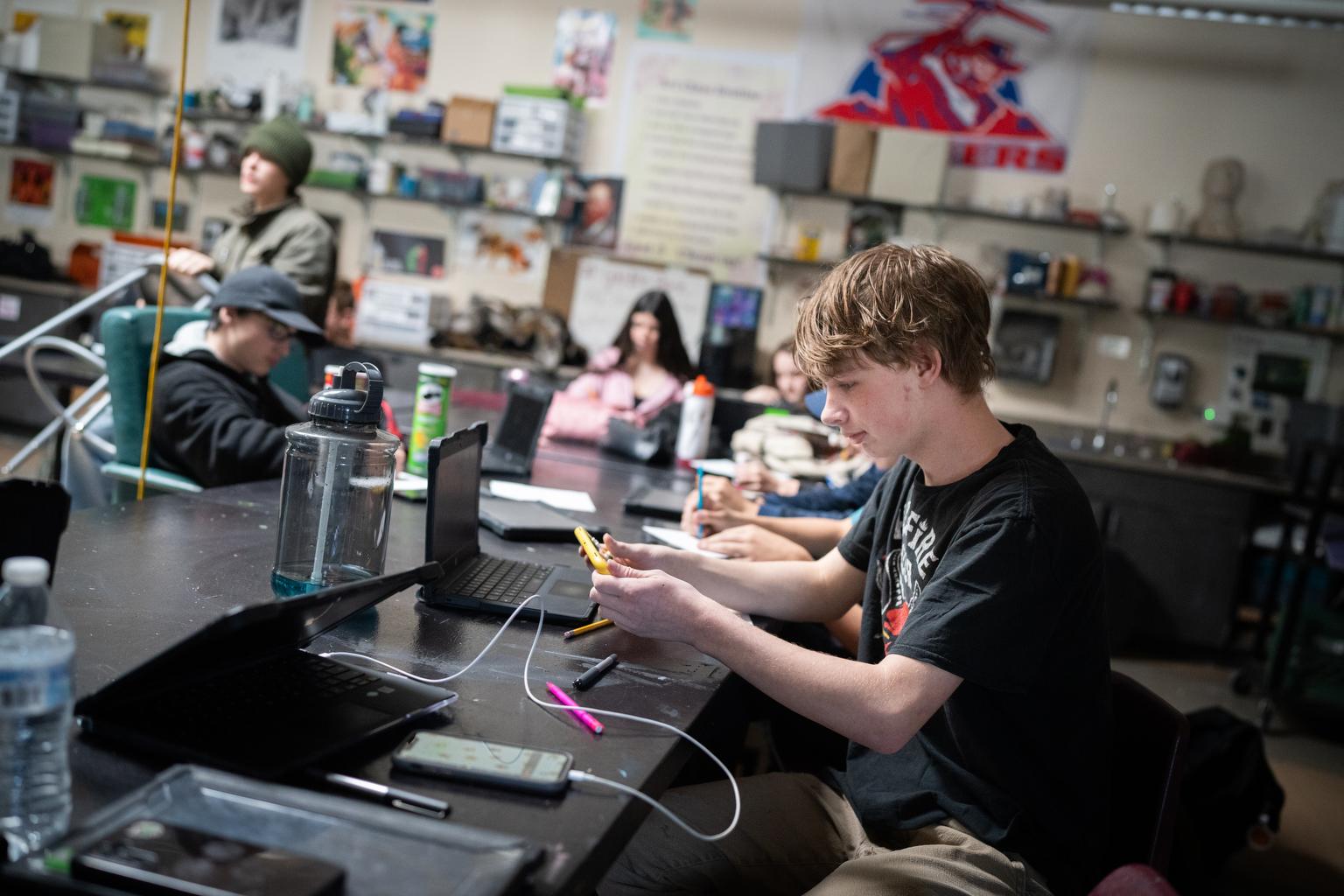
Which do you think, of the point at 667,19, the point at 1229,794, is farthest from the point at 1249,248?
the point at 1229,794

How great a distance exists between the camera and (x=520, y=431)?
282cm

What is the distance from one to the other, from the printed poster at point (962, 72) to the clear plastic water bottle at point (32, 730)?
5124 millimetres

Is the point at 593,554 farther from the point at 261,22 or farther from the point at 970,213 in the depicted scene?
the point at 261,22

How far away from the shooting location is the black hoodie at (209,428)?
7.74 feet

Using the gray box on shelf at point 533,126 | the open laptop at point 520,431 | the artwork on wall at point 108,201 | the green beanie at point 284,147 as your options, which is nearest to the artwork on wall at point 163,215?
the artwork on wall at point 108,201

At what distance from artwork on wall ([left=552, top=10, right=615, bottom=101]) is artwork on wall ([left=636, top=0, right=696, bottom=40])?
0.16m

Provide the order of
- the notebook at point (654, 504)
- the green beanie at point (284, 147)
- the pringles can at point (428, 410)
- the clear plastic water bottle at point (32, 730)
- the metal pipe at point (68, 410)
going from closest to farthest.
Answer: the clear plastic water bottle at point (32, 730), the pringles can at point (428, 410), the notebook at point (654, 504), the metal pipe at point (68, 410), the green beanie at point (284, 147)

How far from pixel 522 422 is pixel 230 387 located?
687 mm

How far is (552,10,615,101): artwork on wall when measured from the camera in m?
5.66

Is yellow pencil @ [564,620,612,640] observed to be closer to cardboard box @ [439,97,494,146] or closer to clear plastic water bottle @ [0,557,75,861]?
clear plastic water bottle @ [0,557,75,861]

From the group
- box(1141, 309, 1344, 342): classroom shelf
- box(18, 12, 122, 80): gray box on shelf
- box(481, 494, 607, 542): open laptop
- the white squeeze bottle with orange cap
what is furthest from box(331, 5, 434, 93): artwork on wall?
box(481, 494, 607, 542): open laptop

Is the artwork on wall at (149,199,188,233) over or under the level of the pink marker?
over

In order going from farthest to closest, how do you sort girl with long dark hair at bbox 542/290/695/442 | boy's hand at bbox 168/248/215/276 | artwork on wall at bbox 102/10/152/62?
artwork on wall at bbox 102/10/152/62 < girl with long dark hair at bbox 542/290/695/442 < boy's hand at bbox 168/248/215/276

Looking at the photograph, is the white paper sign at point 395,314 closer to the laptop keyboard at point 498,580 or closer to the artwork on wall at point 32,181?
the artwork on wall at point 32,181
